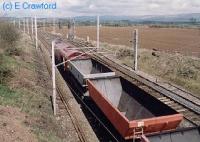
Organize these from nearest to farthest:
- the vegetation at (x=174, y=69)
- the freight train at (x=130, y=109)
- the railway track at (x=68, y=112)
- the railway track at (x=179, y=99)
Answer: the freight train at (x=130, y=109), the railway track at (x=68, y=112), the railway track at (x=179, y=99), the vegetation at (x=174, y=69)

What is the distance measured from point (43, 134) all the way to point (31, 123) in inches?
52.6

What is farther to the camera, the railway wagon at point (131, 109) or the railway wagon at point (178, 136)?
the railway wagon at point (131, 109)

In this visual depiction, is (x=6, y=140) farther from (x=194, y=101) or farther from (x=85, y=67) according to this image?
(x=85, y=67)

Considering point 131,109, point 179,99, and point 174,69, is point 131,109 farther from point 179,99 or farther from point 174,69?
point 174,69

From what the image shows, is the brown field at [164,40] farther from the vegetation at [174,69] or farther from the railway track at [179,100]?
the railway track at [179,100]

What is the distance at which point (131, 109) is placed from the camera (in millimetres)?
17375

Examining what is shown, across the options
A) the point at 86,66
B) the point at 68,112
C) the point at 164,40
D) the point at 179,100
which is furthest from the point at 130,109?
the point at 164,40

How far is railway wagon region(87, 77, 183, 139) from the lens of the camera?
1273cm

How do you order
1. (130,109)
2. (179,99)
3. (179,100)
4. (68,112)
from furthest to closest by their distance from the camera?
(179,99) < (179,100) < (68,112) < (130,109)

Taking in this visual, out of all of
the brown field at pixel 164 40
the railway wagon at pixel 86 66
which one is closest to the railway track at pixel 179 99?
the railway wagon at pixel 86 66

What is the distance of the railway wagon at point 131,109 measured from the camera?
41.8ft

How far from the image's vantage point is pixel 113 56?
46.4 meters

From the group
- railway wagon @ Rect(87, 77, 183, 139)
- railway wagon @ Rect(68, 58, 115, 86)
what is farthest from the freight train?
railway wagon @ Rect(68, 58, 115, 86)

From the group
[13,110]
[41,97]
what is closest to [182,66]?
[41,97]
